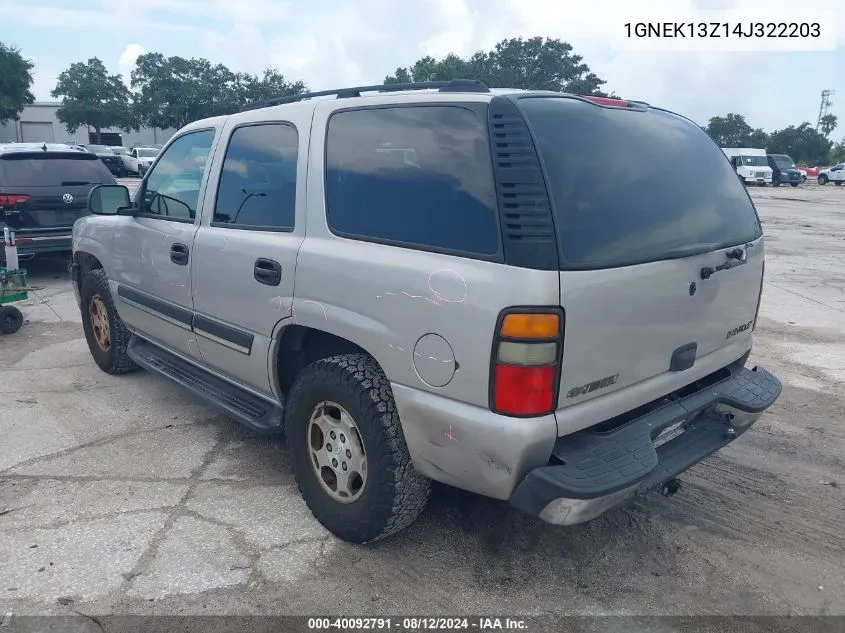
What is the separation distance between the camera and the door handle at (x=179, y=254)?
12.4 feet

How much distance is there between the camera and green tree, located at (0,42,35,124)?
4531cm

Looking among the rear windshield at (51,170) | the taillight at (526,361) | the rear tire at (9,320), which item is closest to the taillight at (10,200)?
the rear windshield at (51,170)

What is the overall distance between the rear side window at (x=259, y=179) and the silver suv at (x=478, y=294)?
13 millimetres

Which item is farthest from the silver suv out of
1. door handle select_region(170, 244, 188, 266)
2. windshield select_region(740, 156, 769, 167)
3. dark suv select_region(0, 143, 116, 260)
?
windshield select_region(740, 156, 769, 167)

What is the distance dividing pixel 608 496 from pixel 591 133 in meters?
1.36

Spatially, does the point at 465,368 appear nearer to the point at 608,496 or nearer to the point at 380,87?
the point at 608,496

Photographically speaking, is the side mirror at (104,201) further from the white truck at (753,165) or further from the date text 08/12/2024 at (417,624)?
the white truck at (753,165)

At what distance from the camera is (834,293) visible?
28.1ft

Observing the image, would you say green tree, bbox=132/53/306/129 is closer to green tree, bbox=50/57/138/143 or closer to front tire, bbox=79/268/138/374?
green tree, bbox=50/57/138/143

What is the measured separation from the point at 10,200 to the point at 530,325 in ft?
25.4

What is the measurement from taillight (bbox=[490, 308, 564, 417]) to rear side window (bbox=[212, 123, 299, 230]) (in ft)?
4.40

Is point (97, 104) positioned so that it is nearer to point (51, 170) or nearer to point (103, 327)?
point (51, 170)

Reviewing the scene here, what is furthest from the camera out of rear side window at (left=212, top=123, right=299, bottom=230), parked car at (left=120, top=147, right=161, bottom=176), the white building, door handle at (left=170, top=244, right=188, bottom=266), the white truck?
the white building

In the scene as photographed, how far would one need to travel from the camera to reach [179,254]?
12.5 ft
